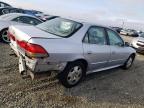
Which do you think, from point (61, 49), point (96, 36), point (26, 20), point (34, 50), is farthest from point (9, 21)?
point (34, 50)

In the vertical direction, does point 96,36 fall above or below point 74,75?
above

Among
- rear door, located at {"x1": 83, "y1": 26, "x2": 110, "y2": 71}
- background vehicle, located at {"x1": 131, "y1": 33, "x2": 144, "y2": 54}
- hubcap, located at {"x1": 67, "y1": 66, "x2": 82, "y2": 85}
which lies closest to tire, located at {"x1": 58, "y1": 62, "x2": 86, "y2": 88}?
hubcap, located at {"x1": 67, "y1": 66, "x2": 82, "y2": 85}

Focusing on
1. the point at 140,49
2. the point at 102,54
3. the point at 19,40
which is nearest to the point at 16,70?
the point at 19,40

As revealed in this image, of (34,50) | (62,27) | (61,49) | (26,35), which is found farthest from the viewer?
(62,27)

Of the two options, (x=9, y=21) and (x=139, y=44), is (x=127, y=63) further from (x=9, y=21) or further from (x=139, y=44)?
(x=9, y=21)

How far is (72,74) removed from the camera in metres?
4.79

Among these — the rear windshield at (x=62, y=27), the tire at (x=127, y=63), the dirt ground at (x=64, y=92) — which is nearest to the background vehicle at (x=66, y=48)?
the rear windshield at (x=62, y=27)

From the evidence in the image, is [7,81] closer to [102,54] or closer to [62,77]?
[62,77]

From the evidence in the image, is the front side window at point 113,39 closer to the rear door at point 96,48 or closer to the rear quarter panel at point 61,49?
the rear door at point 96,48

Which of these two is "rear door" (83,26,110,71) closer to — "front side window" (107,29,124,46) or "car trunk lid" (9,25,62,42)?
"front side window" (107,29,124,46)

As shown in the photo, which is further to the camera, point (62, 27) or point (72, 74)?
point (62, 27)

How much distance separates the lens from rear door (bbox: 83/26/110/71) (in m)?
4.91

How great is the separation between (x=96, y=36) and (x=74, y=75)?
1.22 metres

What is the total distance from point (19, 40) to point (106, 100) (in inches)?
92.9
